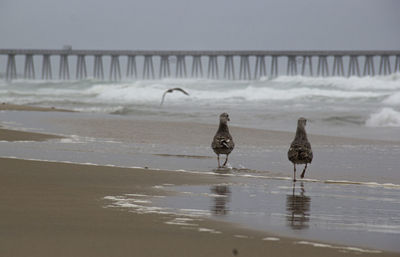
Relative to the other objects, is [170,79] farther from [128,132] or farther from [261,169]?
[261,169]

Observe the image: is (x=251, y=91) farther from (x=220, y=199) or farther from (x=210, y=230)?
(x=210, y=230)

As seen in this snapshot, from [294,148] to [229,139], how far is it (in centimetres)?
135

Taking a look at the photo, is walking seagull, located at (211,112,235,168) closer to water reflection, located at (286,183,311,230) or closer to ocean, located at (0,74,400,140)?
water reflection, located at (286,183,311,230)

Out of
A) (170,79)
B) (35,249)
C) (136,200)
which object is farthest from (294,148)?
(170,79)

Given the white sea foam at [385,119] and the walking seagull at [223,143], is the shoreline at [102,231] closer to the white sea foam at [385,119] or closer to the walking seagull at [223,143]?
the walking seagull at [223,143]

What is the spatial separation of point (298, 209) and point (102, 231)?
177 cm

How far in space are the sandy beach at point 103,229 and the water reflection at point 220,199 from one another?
0.31 metres

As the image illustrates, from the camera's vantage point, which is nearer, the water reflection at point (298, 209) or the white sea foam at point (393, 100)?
the water reflection at point (298, 209)

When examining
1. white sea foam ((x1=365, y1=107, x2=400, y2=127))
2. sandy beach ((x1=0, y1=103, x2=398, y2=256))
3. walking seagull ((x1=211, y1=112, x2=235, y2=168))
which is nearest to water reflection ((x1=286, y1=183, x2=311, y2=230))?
sandy beach ((x1=0, y1=103, x2=398, y2=256))

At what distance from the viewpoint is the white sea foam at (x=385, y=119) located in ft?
61.6

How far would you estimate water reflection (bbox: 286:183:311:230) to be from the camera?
201 inches

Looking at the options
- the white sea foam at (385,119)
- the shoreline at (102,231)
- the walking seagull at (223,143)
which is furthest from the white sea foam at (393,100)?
the shoreline at (102,231)

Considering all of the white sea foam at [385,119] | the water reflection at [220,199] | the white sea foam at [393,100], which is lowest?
the water reflection at [220,199]

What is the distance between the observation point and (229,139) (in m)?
9.19
